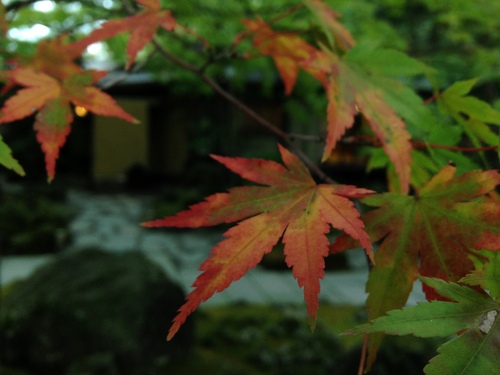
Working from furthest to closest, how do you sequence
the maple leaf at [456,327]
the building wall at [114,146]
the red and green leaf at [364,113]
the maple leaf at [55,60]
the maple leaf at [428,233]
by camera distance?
the building wall at [114,146] → the maple leaf at [55,60] → the red and green leaf at [364,113] → the maple leaf at [428,233] → the maple leaf at [456,327]

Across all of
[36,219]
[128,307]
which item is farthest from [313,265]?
[36,219]

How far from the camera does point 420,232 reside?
1.89ft

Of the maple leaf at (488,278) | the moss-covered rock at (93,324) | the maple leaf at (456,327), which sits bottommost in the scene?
the moss-covered rock at (93,324)

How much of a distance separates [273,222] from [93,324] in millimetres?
3036

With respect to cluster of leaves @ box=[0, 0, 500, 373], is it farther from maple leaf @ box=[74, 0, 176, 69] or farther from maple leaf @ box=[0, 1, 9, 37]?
maple leaf @ box=[0, 1, 9, 37]

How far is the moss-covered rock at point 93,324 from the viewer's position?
10.7 ft

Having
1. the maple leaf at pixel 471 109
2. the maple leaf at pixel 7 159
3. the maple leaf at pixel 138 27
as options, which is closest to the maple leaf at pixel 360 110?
the maple leaf at pixel 471 109

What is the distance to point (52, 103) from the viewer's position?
778 mm

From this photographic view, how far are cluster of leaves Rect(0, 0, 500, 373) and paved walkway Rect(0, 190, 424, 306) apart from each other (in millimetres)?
3551

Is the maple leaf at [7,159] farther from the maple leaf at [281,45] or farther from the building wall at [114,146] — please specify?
the building wall at [114,146]

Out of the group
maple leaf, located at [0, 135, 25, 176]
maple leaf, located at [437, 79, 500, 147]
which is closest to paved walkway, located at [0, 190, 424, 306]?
maple leaf, located at [437, 79, 500, 147]

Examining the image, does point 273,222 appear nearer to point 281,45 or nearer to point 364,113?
point 364,113

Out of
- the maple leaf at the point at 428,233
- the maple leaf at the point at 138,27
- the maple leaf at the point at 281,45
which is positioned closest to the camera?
the maple leaf at the point at 428,233

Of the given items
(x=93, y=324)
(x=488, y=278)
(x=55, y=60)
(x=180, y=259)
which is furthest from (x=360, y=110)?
(x=180, y=259)
